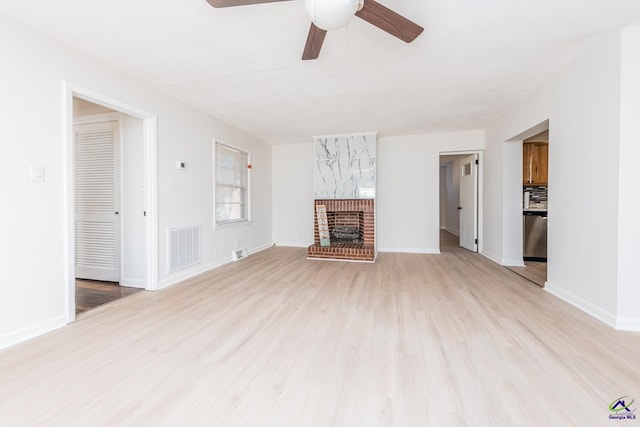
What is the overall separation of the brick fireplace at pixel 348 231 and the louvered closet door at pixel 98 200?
3.06 metres

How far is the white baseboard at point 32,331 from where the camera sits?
1944 millimetres

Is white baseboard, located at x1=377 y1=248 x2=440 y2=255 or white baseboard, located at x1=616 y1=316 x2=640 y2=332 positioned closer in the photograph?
white baseboard, located at x1=616 y1=316 x2=640 y2=332

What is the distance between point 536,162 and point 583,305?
3.16 metres

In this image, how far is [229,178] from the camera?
4.93 metres

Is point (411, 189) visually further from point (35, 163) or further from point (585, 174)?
point (35, 163)

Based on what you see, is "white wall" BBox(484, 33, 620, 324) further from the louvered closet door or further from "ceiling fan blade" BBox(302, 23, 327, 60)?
the louvered closet door

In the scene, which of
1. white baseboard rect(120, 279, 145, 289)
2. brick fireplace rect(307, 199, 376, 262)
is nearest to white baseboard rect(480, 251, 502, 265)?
brick fireplace rect(307, 199, 376, 262)

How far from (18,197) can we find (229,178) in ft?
9.87

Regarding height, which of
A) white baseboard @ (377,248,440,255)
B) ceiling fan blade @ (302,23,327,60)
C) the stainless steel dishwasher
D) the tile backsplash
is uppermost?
ceiling fan blade @ (302,23,327,60)

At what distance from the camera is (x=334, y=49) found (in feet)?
7.89

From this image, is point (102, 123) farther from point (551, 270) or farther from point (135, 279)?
point (551, 270)

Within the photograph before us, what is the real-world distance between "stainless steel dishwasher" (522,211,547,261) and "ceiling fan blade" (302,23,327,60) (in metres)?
4.72

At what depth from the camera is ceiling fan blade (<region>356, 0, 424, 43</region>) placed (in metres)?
1.58

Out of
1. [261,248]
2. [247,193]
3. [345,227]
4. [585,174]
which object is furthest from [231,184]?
[585,174]
